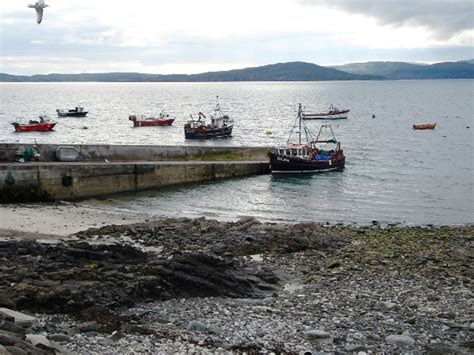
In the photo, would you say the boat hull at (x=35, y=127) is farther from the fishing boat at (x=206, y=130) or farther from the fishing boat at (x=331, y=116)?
the fishing boat at (x=331, y=116)

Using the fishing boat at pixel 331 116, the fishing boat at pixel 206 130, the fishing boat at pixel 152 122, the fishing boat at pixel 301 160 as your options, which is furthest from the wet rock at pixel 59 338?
the fishing boat at pixel 331 116

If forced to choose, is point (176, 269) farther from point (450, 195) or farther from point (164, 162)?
point (450, 195)

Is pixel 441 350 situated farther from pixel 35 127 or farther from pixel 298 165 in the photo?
pixel 35 127

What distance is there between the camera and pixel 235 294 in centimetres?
1442

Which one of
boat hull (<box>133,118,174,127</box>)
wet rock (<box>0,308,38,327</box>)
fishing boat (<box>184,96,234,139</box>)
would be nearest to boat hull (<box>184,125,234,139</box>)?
fishing boat (<box>184,96,234,139</box>)

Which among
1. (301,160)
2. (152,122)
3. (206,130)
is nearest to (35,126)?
(152,122)

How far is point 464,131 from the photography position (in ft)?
258

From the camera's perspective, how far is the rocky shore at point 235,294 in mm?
10898

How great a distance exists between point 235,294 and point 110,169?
796 inches

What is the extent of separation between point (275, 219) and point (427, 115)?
8566cm

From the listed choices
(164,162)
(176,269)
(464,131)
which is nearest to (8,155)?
(164,162)

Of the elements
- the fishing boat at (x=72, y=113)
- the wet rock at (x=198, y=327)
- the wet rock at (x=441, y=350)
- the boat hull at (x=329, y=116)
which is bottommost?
the wet rock at (x=441, y=350)

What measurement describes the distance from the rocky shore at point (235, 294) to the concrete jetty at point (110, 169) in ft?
34.6

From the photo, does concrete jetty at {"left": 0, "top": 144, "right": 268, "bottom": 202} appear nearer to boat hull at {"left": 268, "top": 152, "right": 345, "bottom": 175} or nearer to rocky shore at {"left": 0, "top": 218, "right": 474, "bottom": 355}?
boat hull at {"left": 268, "top": 152, "right": 345, "bottom": 175}
